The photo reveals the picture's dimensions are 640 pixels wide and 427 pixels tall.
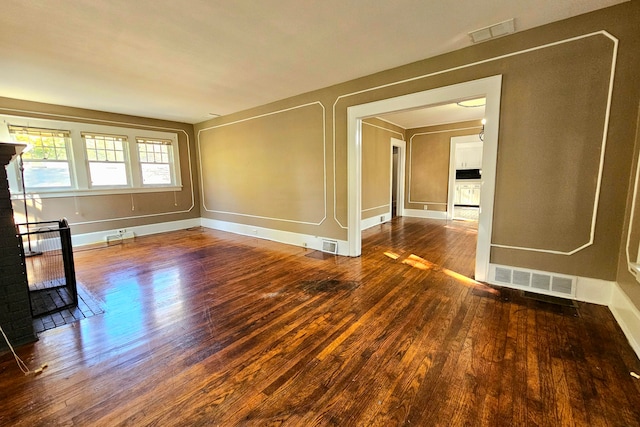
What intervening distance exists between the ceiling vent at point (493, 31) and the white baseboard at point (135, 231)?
6.86m

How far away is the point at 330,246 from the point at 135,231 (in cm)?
463

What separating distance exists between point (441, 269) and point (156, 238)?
18.6ft

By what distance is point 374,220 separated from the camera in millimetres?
6578

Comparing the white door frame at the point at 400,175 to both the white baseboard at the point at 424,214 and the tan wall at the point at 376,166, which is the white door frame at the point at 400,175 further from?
the tan wall at the point at 376,166

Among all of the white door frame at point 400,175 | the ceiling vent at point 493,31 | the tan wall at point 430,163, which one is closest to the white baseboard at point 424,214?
the tan wall at point 430,163

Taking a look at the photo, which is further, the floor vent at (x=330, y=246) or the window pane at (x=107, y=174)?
the window pane at (x=107, y=174)

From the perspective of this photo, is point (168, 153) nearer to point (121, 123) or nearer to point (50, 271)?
point (121, 123)

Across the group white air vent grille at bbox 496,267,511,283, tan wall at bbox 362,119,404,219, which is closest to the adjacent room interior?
white air vent grille at bbox 496,267,511,283

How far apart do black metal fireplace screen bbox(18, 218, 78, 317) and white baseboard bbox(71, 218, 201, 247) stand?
34cm

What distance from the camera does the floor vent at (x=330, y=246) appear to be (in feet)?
14.4

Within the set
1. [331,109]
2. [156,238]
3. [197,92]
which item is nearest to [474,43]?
[331,109]

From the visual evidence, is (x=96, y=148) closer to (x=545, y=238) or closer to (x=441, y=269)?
(x=441, y=269)

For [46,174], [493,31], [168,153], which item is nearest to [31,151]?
[46,174]

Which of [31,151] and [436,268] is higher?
[31,151]
